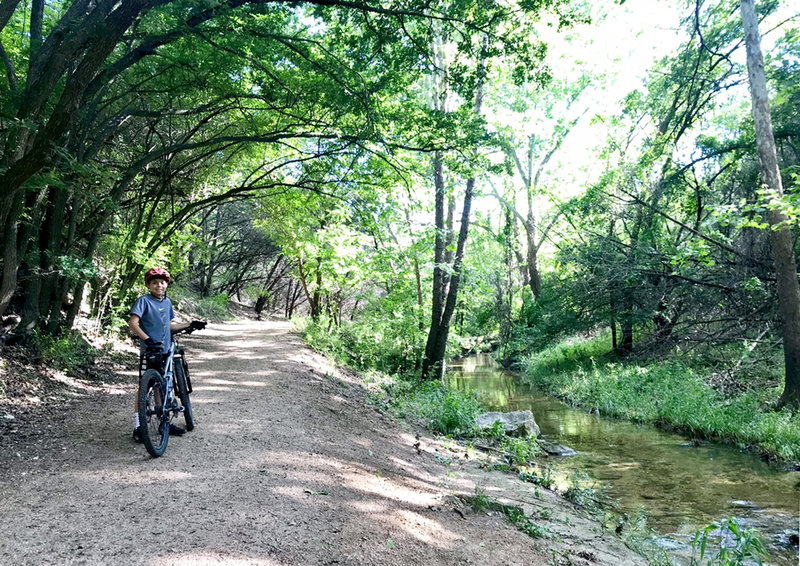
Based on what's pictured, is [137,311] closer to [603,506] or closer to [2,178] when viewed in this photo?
[2,178]

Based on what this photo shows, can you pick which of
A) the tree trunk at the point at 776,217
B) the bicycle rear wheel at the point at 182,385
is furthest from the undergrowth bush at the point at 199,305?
the tree trunk at the point at 776,217

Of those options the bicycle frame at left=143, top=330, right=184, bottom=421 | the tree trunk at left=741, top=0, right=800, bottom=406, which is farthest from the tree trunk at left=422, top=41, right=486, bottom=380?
the bicycle frame at left=143, top=330, right=184, bottom=421

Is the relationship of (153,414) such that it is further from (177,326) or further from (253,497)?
(253,497)

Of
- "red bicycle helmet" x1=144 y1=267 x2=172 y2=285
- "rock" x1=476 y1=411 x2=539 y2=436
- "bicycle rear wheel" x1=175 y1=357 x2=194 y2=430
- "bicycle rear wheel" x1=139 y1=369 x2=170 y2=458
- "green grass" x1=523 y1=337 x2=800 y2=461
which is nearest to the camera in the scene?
"bicycle rear wheel" x1=139 y1=369 x2=170 y2=458

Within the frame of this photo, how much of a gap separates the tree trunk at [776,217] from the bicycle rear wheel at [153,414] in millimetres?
11121

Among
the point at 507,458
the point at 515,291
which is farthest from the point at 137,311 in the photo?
the point at 515,291

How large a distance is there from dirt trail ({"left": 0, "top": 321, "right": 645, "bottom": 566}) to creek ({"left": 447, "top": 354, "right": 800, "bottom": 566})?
1.39 meters

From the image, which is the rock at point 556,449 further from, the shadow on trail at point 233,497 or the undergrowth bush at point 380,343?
the undergrowth bush at point 380,343

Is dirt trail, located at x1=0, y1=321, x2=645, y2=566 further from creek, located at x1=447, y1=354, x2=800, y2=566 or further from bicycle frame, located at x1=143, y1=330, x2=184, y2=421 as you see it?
creek, located at x1=447, y1=354, x2=800, y2=566

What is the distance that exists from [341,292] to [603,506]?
17819 mm

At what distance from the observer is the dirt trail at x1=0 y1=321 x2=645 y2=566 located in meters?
3.46

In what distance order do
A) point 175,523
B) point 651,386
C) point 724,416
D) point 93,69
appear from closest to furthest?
point 175,523
point 93,69
point 724,416
point 651,386

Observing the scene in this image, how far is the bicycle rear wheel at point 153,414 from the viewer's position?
192 inches

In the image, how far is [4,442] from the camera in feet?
18.0
